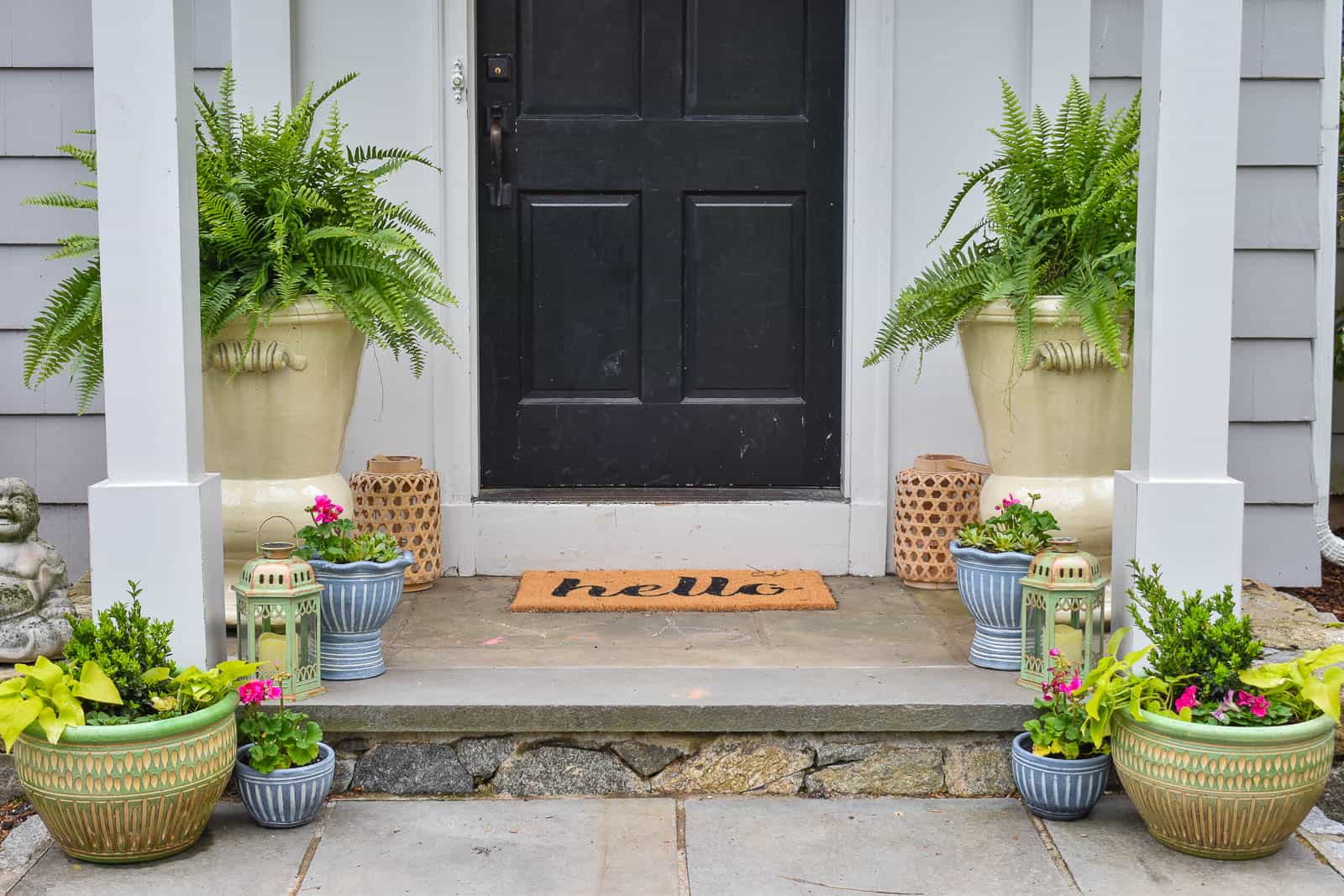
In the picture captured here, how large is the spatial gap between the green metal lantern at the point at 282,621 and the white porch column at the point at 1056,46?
82.9 inches

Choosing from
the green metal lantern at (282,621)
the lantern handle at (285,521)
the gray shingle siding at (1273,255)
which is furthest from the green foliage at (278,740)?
the gray shingle siding at (1273,255)

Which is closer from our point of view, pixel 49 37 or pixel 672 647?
pixel 672 647

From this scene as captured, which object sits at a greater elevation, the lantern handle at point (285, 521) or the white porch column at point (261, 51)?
the white porch column at point (261, 51)

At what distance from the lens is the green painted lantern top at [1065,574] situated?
97.7 inches

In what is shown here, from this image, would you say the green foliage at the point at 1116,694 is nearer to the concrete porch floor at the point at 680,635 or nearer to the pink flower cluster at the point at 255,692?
the concrete porch floor at the point at 680,635

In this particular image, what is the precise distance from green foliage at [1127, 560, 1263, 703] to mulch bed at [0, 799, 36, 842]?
195cm

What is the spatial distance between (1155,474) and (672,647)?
1.01m

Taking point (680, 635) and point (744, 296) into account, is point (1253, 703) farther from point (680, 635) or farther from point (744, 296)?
point (744, 296)

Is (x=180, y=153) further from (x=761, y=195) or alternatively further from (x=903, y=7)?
(x=903, y=7)

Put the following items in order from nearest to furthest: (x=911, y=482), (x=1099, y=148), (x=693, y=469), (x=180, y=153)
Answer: (x=180, y=153) → (x=1099, y=148) → (x=911, y=482) → (x=693, y=469)

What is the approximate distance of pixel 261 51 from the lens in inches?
132

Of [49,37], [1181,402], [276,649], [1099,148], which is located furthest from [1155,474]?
[49,37]

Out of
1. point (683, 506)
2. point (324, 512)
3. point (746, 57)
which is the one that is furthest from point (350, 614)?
point (746, 57)

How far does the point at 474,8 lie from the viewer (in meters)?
3.45
